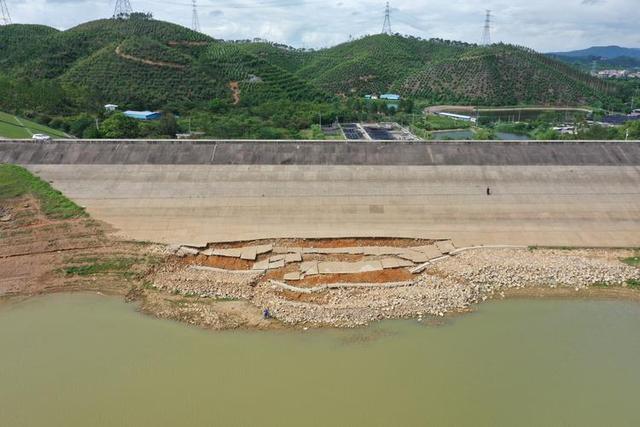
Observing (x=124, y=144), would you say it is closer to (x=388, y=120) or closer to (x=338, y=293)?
(x=338, y=293)

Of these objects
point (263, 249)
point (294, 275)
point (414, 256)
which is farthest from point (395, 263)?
point (263, 249)

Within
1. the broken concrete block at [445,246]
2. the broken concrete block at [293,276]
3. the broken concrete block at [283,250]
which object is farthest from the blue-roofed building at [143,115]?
the broken concrete block at [445,246]

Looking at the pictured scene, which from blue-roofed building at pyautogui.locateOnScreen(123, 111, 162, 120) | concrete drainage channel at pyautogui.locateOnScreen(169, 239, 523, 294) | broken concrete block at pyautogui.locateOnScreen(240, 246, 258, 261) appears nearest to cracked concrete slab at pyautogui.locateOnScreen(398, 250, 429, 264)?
concrete drainage channel at pyautogui.locateOnScreen(169, 239, 523, 294)

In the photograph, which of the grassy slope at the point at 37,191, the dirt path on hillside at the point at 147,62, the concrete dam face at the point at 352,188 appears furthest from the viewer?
the dirt path on hillside at the point at 147,62

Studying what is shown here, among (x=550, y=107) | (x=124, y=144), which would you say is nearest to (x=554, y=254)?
Answer: (x=124, y=144)

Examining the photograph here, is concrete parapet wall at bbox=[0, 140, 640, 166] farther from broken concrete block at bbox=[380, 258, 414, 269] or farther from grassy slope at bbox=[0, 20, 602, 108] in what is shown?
grassy slope at bbox=[0, 20, 602, 108]

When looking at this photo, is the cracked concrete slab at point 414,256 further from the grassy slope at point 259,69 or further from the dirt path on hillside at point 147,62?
the dirt path on hillside at point 147,62

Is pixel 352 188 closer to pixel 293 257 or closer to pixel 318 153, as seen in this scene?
pixel 318 153
